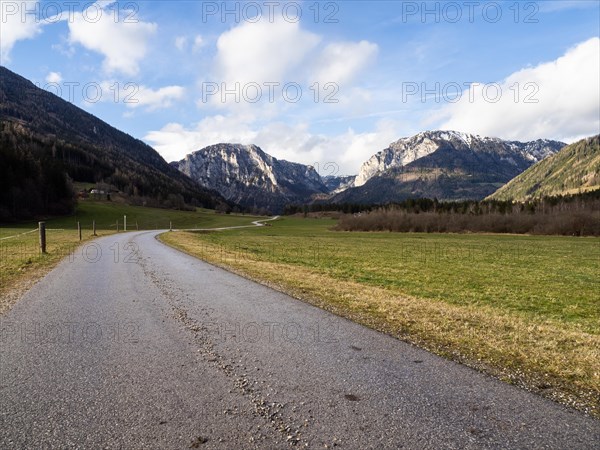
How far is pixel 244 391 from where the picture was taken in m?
5.11

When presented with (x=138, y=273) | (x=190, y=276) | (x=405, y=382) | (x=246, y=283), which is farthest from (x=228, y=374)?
(x=138, y=273)

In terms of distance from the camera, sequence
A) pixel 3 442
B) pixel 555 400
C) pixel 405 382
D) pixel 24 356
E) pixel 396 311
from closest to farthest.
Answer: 1. pixel 3 442
2. pixel 555 400
3. pixel 405 382
4. pixel 24 356
5. pixel 396 311

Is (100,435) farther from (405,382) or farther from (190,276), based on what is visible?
(190,276)

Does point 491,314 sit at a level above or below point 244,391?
below

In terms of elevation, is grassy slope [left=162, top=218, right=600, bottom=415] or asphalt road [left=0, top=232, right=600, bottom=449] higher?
asphalt road [left=0, top=232, right=600, bottom=449]

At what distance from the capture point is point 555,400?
201 inches

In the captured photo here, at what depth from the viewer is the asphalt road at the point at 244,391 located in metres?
4.08

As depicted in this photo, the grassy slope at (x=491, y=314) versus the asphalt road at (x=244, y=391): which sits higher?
the asphalt road at (x=244, y=391)

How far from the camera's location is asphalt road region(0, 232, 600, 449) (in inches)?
161

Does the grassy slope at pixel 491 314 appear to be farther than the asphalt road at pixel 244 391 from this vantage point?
Yes

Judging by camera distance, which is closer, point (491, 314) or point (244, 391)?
point (244, 391)

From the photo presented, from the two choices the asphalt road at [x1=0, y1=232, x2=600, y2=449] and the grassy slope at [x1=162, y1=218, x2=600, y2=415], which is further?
the grassy slope at [x1=162, y1=218, x2=600, y2=415]

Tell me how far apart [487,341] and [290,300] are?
18.1 feet

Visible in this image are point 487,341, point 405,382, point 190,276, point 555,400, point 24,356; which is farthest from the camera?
point 190,276
